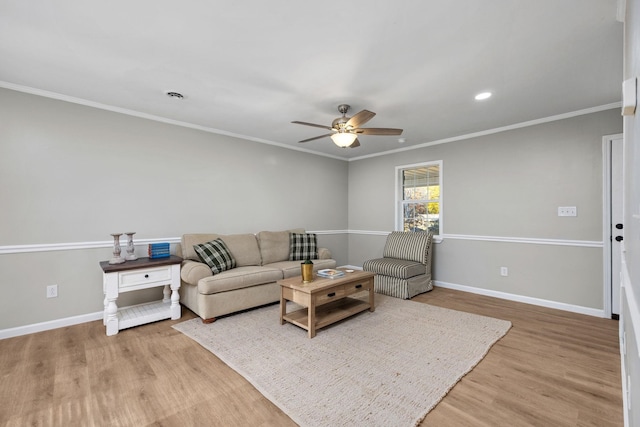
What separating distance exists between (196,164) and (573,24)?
4.01m

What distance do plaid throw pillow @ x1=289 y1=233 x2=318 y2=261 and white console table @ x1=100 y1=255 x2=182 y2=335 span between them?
5.57 ft

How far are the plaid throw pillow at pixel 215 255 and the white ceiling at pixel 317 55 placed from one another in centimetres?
163

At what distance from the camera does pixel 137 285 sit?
298cm

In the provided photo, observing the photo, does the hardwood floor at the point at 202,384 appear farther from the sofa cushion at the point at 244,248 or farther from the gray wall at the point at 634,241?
the sofa cushion at the point at 244,248

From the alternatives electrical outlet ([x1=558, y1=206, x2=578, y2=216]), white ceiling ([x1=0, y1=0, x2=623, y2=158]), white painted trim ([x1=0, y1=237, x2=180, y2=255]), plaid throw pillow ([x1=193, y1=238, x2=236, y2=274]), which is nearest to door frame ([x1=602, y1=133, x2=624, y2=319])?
electrical outlet ([x1=558, y1=206, x2=578, y2=216])

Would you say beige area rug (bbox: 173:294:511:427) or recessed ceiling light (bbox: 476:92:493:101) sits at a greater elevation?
recessed ceiling light (bbox: 476:92:493:101)

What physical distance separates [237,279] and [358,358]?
162 cm

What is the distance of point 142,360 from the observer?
2326 millimetres

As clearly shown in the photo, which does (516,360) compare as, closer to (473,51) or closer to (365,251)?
(473,51)

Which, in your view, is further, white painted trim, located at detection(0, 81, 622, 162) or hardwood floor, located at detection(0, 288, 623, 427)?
white painted trim, located at detection(0, 81, 622, 162)

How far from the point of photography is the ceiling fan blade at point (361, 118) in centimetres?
261

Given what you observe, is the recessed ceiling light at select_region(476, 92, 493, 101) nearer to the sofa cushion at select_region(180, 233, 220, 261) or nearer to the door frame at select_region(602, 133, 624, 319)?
the door frame at select_region(602, 133, 624, 319)

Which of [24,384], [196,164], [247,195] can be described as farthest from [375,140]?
[24,384]

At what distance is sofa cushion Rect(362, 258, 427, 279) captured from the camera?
155 inches
